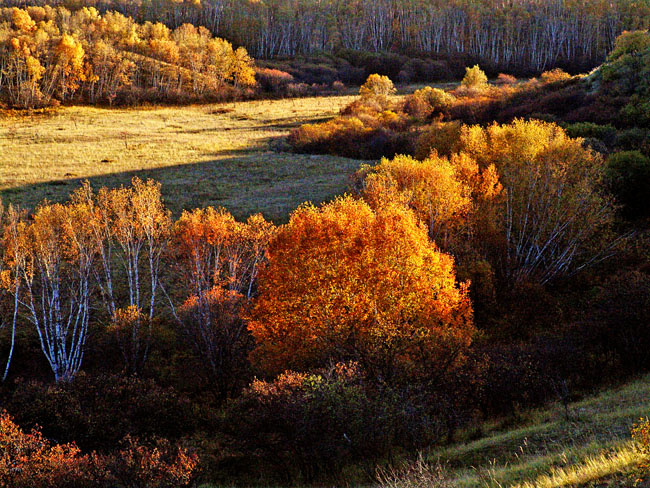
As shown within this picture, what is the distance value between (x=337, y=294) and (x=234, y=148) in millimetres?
61916

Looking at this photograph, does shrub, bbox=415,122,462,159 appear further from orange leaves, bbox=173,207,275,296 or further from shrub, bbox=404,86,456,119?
orange leaves, bbox=173,207,275,296

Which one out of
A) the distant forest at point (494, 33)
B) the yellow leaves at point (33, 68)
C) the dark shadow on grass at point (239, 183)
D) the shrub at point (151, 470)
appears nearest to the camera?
the shrub at point (151, 470)

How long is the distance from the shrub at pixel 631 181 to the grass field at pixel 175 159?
3247 cm

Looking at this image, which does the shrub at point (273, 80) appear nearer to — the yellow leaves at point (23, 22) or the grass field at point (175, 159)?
the grass field at point (175, 159)

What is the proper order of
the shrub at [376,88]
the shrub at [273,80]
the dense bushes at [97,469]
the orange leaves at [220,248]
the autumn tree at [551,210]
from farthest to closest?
the shrub at [273,80] < the shrub at [376,88] < the autumn tree at [551,210] < the orange leaves at [220,248] < the dense bushes at [97,469]

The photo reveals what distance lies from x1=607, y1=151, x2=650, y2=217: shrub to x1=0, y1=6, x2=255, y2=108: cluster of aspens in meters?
108

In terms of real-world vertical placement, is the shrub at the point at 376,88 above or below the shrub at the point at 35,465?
above

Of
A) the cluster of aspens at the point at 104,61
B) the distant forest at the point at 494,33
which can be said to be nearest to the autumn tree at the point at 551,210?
the cluster of aspens at the point at 104,61

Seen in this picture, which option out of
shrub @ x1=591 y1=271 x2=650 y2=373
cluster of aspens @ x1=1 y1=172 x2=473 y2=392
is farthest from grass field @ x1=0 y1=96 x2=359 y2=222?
shrub @ x1=591 y1=271 x2=650 y2=373

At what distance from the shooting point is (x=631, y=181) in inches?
2414

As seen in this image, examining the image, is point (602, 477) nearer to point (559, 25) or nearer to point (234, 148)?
point (234, 148)

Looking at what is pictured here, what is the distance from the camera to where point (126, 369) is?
45.3 metres

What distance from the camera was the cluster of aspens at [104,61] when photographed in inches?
5034

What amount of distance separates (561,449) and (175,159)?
79972 millimetres
